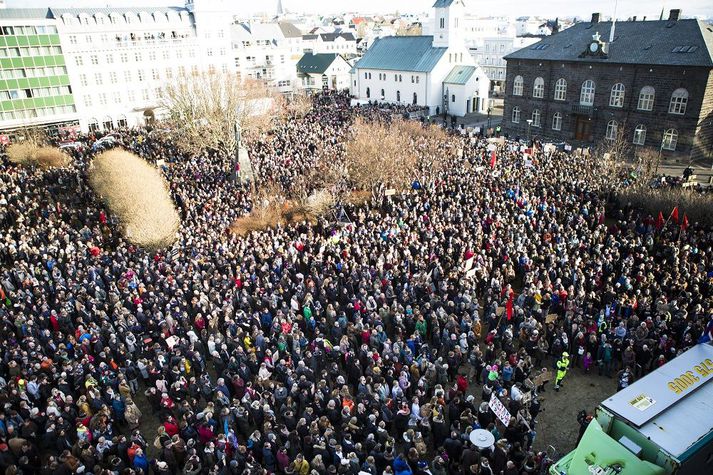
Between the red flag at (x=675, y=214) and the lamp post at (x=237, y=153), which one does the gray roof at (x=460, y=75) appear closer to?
the lamp post at (x=237, y=153)

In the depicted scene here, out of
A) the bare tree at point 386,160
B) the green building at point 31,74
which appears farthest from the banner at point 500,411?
the green building at point 31,74

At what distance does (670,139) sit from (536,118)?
11622mm

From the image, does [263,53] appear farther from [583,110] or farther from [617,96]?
[617,96]

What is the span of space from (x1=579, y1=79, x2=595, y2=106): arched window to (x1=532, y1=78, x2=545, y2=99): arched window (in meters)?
3.68

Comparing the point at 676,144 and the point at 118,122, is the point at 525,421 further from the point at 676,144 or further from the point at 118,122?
the point at 118,122

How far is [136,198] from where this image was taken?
2438 centimetres

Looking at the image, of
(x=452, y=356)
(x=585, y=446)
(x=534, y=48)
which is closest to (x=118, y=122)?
(x=534, y=48)

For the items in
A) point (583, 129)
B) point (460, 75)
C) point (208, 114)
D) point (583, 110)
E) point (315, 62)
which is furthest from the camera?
point (315, 62)

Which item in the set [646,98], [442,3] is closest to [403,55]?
[442,3]

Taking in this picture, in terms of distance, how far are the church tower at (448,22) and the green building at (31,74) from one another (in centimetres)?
3982

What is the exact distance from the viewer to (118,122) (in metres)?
52.4

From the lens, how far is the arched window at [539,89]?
137 ft

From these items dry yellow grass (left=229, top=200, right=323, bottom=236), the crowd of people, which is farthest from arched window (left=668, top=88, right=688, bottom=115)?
dry yellow grass (left=229, top=200, right=323, bottom=236)

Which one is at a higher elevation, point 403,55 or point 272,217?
point 403,55
